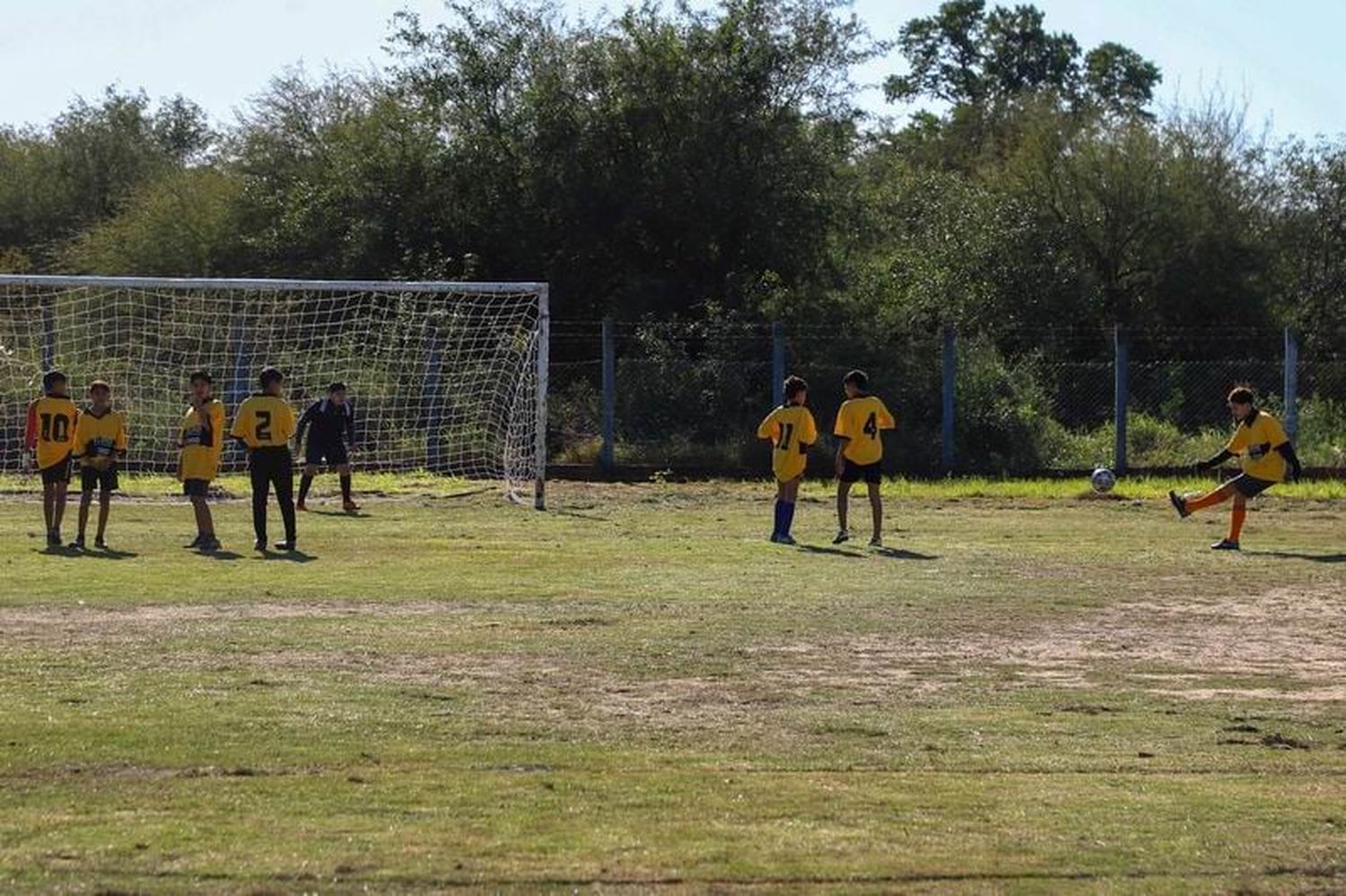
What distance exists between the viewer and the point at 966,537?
22906 millimetres

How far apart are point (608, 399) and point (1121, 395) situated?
7637mm

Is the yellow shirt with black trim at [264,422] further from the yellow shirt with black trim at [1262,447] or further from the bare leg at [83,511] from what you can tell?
the yellow shirt with black trim at [1262,447]

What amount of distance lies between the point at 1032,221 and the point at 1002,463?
8654mm

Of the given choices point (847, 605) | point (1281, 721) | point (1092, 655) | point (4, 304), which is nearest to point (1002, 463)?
point (4, 304)

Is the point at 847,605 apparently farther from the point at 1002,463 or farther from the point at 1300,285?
the point at 1300,285

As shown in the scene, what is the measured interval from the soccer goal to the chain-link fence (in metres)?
2.56

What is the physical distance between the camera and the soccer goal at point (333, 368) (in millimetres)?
29625

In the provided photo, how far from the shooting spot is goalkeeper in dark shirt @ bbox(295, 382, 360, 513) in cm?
2564

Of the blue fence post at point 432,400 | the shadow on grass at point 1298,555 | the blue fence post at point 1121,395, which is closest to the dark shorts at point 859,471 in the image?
the shadow on grass at point 1298,555

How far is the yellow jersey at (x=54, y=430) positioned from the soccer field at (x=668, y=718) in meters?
0.94

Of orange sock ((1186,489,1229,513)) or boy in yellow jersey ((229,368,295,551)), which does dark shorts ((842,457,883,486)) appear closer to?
orange sock ((1186,489,1229,513))

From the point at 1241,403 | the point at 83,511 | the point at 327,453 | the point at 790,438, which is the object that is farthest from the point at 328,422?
the point at 1241,403

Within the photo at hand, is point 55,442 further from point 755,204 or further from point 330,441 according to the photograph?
point 755,204

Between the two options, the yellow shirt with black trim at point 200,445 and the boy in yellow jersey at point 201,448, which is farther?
the yellow shirt with black trim at point 200,445
